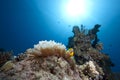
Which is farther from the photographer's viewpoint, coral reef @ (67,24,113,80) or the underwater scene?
coral reef @ (67,24,113,80)

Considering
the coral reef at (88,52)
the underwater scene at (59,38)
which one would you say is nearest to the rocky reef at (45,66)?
the underwater scene at (59,38)

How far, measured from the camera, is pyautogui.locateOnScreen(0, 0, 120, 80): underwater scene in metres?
3.56

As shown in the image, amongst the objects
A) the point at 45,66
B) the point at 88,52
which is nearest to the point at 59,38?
the point at 88,52

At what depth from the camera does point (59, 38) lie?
98.9 m

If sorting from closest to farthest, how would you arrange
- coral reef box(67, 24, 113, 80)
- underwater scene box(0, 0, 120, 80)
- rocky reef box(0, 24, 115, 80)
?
rocky reef box(0, 24, 115, 80), underwater scene box(0, 0, 120, 80), coral reef box(67, 24, 113, 80)

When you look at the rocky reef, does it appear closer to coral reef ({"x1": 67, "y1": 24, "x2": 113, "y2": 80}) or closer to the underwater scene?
the underwater scene

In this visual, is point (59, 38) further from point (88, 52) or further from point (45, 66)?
point (45, 66)

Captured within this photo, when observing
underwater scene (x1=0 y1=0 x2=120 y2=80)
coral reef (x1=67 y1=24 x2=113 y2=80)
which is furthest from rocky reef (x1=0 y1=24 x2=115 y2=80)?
coral reef (x1=67 y1=24 x2=113 y2=80)

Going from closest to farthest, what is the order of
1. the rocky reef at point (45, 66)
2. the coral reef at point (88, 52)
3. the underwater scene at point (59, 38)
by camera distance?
the rocky reef at point (45, 66) → the underwater scene at point (59, 38) → the coral reef at point (88, 52)

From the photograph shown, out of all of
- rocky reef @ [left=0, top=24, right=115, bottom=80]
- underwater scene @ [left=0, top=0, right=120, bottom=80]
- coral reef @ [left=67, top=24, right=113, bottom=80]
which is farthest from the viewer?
coral reef @ [left=67, top=24, right=113, bottom=80]

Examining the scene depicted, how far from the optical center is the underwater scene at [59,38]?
3.56 meters

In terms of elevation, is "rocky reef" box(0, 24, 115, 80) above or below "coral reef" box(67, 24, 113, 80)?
below

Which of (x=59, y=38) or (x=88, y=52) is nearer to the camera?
(x=88, y=52)

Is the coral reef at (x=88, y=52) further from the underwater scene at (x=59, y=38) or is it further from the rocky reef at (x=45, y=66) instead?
the rocky reef at (x=45, y=66)
